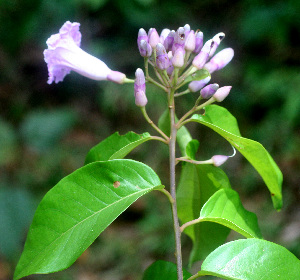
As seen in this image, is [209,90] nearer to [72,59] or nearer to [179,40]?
[179,40]

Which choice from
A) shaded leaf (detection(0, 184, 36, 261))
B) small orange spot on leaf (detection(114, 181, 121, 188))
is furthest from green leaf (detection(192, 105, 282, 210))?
shaded leaf (detection(0, 184, 36, 261))

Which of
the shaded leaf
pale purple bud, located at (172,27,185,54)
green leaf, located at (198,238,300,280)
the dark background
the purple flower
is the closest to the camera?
green leaf, located at (198,238,300,280)

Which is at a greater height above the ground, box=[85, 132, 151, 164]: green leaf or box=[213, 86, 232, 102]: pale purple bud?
box=[213, 86, 232, 102]: pale purple bud

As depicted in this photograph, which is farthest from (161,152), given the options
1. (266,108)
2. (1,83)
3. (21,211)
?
(1,83)

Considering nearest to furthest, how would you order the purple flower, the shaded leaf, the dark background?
the purple flower → the shaded leaf → the dark background

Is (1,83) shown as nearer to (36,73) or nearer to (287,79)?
(36,73)

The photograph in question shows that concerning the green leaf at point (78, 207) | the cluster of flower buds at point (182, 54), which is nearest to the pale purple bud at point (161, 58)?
the cluster of flower buds at point (182, 54)

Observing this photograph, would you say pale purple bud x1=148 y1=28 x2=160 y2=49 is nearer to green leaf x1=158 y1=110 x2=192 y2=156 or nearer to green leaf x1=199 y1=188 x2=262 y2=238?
green leaf x1=158 y1=110 x2=192 y2=156
